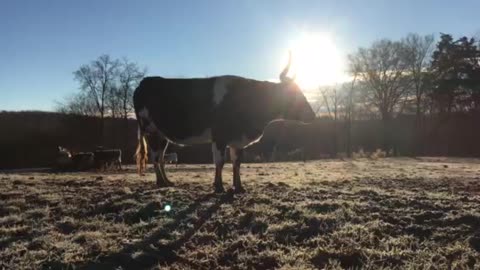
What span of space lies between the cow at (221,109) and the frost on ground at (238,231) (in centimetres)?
145

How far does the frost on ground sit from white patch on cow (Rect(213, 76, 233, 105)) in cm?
213

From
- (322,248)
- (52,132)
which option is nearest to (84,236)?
(322,248)

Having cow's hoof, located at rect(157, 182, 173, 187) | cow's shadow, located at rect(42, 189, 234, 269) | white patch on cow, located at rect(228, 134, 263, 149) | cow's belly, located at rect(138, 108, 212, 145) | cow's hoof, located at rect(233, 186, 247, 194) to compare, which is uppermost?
cow's belly, located at rect(138, 108, 212, 145)

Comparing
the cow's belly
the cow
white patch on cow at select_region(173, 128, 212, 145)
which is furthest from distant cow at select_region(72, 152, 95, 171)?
white patch on cow at select_region(173, 128, 212, 145)

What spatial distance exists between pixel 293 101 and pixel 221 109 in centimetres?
171

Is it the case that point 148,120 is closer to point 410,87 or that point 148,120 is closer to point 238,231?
point 238,231

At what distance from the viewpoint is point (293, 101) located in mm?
11891

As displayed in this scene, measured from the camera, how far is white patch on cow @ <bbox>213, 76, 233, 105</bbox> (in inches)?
449

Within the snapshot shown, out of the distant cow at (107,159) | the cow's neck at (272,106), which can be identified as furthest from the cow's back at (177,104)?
the distant cow at (107,159)

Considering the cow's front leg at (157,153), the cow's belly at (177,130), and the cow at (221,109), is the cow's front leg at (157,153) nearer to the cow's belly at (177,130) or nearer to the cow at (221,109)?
the cow's belly at (177,130)

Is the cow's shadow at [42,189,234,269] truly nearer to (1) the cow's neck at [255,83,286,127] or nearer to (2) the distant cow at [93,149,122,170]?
(1) the cow's neck at [255,83,286,127]

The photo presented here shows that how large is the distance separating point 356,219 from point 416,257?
2011 mm

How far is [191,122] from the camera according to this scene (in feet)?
38.6

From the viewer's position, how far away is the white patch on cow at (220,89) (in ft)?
37.4
